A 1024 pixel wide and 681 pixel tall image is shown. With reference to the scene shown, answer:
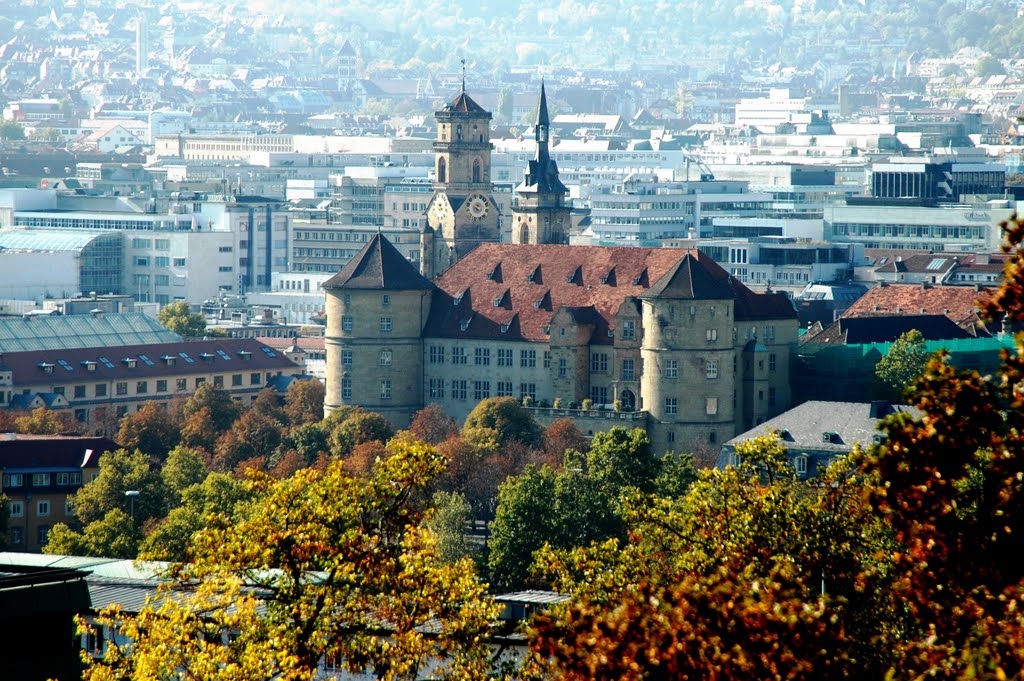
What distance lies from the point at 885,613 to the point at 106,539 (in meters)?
63.1

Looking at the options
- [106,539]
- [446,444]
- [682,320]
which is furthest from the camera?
[682,320]

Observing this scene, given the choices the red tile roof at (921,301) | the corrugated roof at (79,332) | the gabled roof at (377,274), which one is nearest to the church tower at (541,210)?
the red tile roof at (921,301)

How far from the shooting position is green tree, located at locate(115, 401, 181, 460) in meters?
143

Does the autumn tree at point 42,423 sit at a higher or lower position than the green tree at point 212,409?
lower

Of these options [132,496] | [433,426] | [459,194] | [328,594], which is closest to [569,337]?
[433,426]

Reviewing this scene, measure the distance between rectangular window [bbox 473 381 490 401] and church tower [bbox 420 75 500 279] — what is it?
28.5 meters

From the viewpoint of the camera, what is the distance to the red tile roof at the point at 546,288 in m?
152

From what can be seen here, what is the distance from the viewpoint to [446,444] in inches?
5285

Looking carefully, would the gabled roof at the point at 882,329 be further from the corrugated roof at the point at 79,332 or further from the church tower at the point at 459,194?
the corrugated roof at the point at 79,332

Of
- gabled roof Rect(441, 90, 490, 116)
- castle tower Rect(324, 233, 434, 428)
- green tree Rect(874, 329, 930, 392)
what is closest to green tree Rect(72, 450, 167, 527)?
castle tower Rect(324, 233, 434, 428)

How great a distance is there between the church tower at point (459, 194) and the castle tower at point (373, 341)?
89.7 ft

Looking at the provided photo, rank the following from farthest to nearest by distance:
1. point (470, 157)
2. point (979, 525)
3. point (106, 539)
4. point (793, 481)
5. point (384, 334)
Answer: point (470, 157)
point (384, 334)
point (106, 539)
point (793, 481)
point (979, 525)

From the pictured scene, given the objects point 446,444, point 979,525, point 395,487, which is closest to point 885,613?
point 395,487

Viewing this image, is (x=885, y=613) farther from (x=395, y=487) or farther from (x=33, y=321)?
(x=33, y=321)
